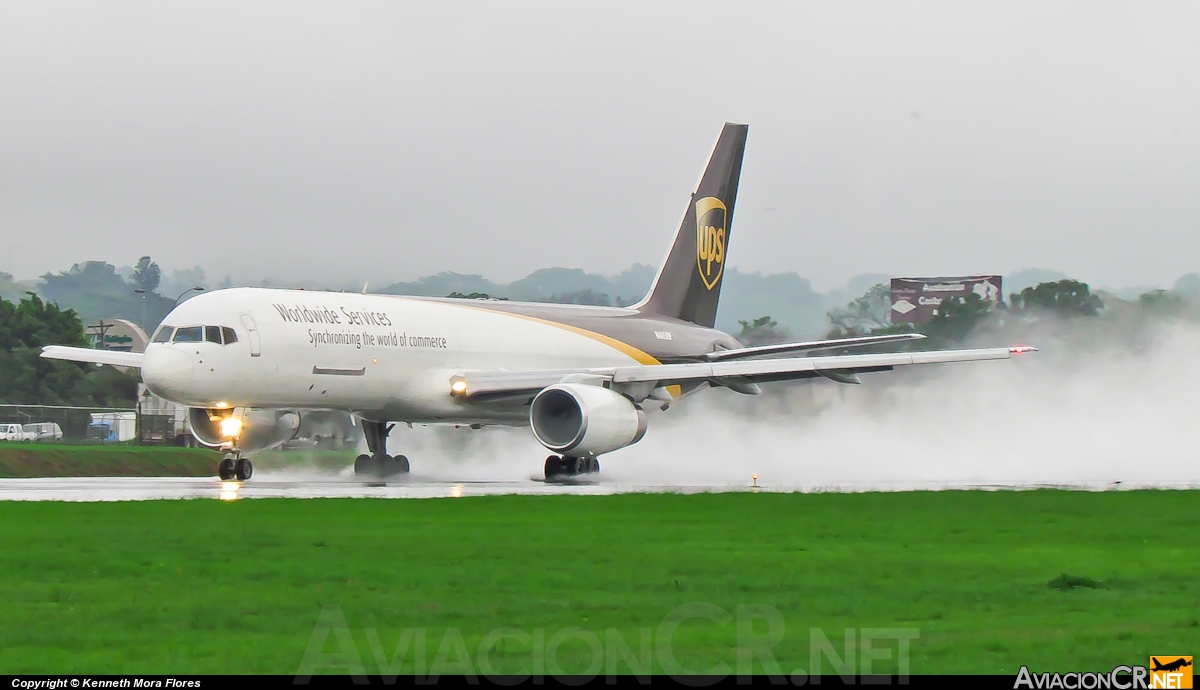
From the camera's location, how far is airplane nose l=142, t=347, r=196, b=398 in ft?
97.6

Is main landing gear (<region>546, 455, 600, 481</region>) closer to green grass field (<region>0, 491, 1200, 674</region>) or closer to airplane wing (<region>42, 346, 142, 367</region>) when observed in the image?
airplane wing (<region>42, 346, 142, 367</region>)

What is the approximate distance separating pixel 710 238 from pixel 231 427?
58.8 feet

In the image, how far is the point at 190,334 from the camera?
30516 mm

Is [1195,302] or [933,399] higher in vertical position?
[1195,302]

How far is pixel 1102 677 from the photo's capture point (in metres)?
8.62

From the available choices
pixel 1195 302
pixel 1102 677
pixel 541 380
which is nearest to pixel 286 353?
pixel 541 380

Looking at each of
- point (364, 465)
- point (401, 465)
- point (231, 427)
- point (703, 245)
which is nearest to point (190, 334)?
point (231, 427)

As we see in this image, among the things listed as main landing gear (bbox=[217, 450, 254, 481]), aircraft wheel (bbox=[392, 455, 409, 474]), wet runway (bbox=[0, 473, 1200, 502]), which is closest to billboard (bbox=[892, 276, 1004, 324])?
aircraft wheel (bbox=[392, 455, 409, 474])

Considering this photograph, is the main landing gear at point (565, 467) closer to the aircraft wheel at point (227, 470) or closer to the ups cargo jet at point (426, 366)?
the ups cargo jet at point (426, 366)

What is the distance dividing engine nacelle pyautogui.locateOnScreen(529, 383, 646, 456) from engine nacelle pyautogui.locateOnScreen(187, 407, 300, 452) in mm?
5682

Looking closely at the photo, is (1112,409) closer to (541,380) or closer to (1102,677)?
(541,380)

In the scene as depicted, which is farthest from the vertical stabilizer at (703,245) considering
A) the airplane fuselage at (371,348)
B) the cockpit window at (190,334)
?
the cockpit window at (190,334)

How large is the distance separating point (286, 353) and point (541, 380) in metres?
5.70

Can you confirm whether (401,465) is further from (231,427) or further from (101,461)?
(101,461)
